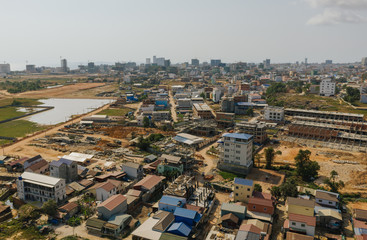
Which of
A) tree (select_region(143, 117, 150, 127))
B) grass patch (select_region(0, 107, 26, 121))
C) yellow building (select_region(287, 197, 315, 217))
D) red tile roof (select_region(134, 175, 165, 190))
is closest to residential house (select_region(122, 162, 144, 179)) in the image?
red tile roof (select_region(134, 175, 165, 190))

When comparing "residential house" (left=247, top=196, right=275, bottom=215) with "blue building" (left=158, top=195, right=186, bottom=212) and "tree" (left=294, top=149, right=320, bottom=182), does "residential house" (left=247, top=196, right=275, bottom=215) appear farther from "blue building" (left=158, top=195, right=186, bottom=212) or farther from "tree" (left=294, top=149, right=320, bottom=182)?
"tree" (left=294, top=149, right=320, bottom=182)

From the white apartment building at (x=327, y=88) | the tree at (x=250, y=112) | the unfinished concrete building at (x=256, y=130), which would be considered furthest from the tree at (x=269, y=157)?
the white apartment building at (x=327, y=88)

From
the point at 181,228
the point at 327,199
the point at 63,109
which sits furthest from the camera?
the point at 63,109

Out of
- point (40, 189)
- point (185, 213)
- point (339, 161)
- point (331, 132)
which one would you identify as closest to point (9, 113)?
point (40, 189)

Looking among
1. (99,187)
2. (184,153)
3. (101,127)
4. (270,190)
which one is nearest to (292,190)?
(270,190)

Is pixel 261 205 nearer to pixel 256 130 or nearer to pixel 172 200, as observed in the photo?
pixel 172 200

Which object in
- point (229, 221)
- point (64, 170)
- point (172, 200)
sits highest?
point (64, 170)

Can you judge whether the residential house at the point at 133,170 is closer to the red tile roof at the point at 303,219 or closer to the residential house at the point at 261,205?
the residential house at the point at 261,205

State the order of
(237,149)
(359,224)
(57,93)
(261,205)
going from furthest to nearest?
1. (57,93)
2. (237,149)
3. (261,205)
4. (359,224)
